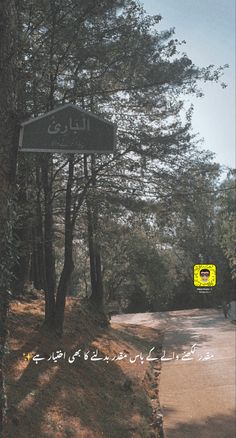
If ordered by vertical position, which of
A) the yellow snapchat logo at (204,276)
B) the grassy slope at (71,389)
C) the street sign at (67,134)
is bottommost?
the grassy slope at (71,389)

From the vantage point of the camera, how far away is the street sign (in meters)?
3.71

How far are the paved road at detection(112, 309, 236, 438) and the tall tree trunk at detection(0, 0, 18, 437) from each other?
17.3 ft

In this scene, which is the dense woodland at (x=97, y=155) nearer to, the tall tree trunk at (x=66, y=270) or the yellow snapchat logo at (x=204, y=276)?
the tall tree trunk at (x=66, y=270)

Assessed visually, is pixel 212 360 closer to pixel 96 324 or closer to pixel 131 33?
pixel 96 324

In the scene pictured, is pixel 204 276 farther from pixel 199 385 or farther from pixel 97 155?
pixel 97 155

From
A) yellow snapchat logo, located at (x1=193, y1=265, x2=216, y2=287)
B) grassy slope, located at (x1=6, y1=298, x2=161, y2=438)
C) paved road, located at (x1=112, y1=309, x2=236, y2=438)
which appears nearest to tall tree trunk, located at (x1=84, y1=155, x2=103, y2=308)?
grassy slope, located at (x1=6, y1=298, x2=161, y2=438)

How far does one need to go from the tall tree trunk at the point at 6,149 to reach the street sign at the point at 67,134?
1248mm

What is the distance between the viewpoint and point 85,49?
8.73 meters

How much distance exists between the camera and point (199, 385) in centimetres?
1247

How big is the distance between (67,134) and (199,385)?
33.8 feet

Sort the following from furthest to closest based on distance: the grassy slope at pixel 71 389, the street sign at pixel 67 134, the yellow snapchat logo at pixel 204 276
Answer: the yellow snapchat logo at pixel 204 276 < the grassy slope at pixel 71 389 < the street sign at pixel 67 134

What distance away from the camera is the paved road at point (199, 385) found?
31.2 feet

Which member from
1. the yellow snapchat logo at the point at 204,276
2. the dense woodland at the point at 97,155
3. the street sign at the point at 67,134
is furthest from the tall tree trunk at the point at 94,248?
the yellow snapchat logo at the point at 204,276

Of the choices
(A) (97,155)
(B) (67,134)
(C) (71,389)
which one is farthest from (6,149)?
(A) (97,155)
